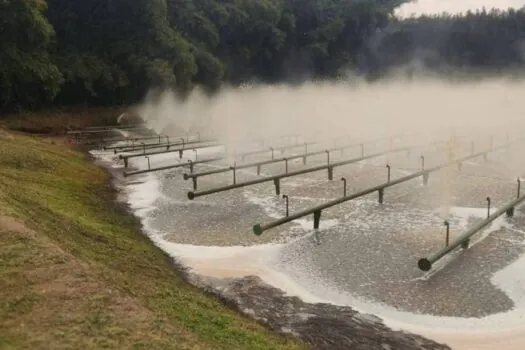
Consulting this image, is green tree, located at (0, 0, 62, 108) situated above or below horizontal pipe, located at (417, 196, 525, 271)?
above

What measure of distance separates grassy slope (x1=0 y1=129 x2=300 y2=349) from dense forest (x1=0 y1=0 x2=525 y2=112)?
58.6 feet

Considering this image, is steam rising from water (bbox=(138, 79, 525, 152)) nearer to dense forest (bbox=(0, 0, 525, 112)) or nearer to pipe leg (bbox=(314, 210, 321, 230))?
dense forest (bbox=(0, 0, 525, 112))

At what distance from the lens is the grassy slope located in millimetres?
5875

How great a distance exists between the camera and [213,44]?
4347cm

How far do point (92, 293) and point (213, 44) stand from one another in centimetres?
3869

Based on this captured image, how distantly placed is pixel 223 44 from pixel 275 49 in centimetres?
696

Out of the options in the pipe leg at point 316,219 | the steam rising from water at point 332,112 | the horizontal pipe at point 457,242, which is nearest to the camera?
the horizontal pipe at point 457,242

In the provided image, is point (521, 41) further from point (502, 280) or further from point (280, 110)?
point (502, 280)

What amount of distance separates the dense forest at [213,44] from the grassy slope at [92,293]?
58.6 feet

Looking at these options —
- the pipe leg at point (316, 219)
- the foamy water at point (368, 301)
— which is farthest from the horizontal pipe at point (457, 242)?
the pipe leg at point (316, 219)

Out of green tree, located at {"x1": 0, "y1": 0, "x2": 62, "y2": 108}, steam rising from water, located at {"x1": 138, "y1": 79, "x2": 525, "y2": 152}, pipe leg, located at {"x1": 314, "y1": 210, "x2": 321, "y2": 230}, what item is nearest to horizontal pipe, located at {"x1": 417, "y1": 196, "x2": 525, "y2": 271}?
pipe leg, located at {"x1": 314, "y1": 210, "x2": 321, "y2": 230}

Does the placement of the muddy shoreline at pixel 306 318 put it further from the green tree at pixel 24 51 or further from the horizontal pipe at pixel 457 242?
the green tree at pixel 24 51

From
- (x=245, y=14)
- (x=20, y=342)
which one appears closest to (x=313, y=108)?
(x=245, y=14)

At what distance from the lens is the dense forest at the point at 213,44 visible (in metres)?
27.6
